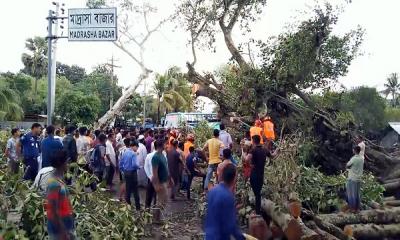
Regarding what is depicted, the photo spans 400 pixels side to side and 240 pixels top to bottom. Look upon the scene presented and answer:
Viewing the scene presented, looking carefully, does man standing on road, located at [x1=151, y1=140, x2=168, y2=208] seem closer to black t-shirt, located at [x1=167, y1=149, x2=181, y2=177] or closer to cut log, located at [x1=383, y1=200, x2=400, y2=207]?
black t-shirt, located at [x1=167, y1=149, x2=181, y2=177]

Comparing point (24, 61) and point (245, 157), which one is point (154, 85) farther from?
point (245, 157)

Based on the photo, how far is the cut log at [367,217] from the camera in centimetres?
991

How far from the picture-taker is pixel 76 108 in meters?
28.8

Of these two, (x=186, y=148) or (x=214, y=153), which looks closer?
(x=214, y=153)

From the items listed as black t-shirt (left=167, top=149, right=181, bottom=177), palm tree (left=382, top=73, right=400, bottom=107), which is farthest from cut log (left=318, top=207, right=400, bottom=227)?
palm tree (left=382, top=73, right=400, bottom=107)

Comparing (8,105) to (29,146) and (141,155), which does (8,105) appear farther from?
(141,155)

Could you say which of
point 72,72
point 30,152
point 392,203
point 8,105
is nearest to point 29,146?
point 30,152

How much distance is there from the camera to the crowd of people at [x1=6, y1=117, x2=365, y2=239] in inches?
210

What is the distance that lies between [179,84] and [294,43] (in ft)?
117

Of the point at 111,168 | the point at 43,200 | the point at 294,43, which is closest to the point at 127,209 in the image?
the point at 43,200

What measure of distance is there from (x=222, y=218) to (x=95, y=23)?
256 inches

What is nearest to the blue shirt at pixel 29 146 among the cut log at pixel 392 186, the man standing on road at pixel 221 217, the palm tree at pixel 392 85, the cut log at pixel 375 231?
the man standing on road at pixel 221 217

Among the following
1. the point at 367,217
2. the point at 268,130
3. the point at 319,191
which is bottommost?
the point at 367,217

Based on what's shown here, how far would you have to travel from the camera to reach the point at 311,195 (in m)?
11.4
